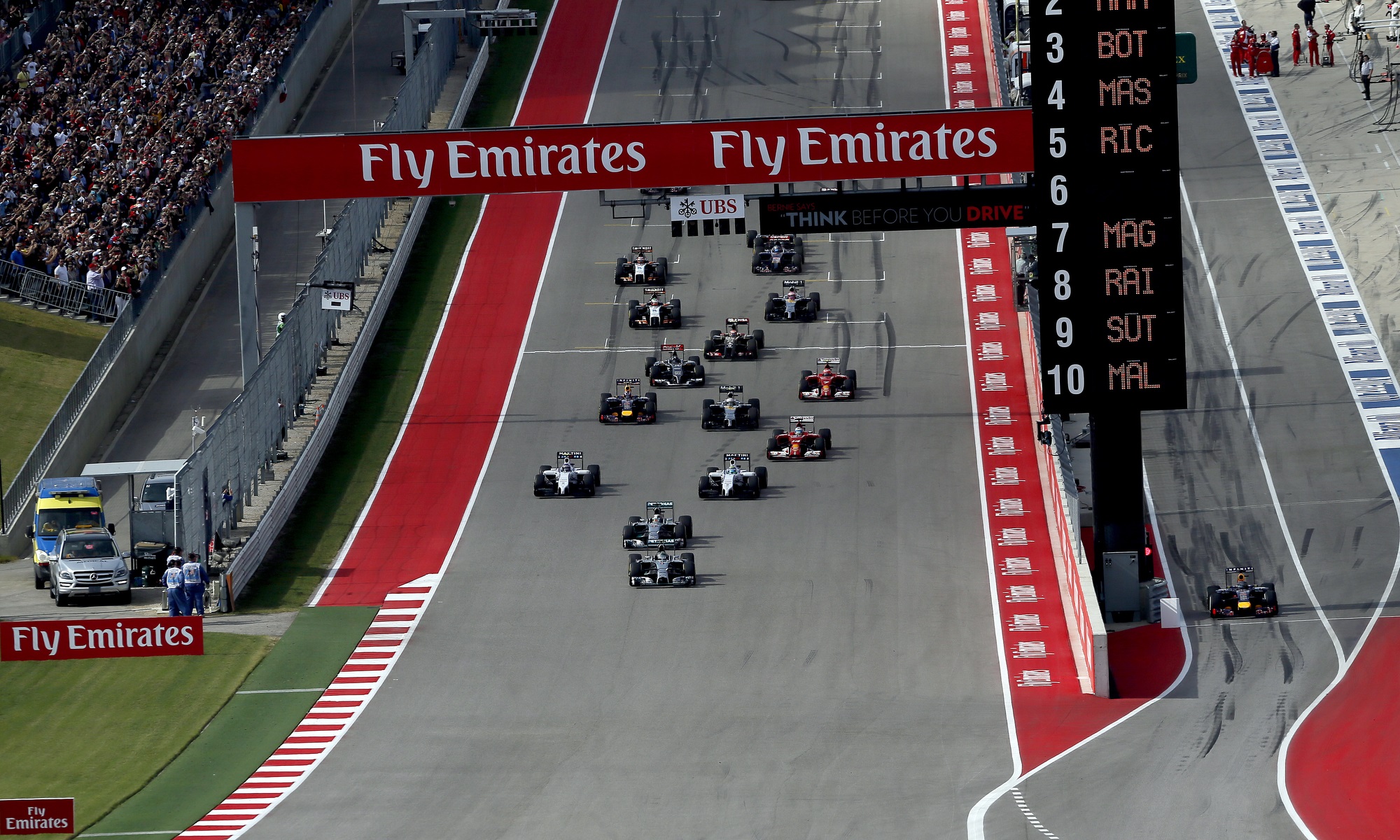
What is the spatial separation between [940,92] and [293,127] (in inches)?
809

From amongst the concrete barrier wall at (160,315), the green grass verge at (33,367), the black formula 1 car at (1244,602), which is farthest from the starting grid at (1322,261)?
the green grass verge at (33,367)

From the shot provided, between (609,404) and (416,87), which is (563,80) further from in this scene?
(609,404)

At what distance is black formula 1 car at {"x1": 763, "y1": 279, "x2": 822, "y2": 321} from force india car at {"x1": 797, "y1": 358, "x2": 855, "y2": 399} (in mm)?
4204

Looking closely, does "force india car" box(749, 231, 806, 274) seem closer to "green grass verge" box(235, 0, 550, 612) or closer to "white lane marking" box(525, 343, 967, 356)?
"white lane marking" box(525, 343, 967, 356)

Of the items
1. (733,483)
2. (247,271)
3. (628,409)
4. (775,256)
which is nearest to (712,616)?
(733,483)

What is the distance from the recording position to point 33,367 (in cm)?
5644

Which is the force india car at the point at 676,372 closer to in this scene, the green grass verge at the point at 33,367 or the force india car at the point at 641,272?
the force india car at the point at 641,272

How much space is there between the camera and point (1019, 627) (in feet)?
136

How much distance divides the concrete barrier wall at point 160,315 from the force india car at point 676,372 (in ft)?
44.7

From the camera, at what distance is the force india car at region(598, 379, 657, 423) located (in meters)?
51.5

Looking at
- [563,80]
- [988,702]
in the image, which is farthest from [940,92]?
[988,702]

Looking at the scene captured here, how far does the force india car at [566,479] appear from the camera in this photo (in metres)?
47.9

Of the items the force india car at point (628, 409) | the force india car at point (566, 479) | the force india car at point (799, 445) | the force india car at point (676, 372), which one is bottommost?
the force india car at point (566, 479)

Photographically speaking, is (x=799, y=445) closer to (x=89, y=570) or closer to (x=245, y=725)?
(x=89, y=570)
